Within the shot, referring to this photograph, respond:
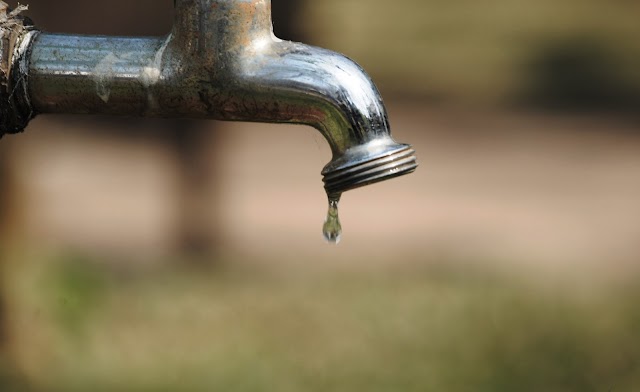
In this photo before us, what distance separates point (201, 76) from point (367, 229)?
183cm

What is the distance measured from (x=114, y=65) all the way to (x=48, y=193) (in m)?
1.80

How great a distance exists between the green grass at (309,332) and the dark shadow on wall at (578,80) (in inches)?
36.7

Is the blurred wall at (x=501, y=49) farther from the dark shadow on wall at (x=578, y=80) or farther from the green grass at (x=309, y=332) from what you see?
the green grass at (x=309, y=332)

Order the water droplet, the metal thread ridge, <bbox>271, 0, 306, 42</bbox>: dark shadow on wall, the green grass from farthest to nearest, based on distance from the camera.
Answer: <bbox>271, 0, 306, 42</bbox>: dark shadow on wall < the green grass < the water droplet < the metal thread ridge

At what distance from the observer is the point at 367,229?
257cm

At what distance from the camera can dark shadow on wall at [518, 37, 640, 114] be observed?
3043 millimetres

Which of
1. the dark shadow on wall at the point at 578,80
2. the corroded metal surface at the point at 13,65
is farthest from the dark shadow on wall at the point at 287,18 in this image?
the corroded metal surface at the point at 13,65

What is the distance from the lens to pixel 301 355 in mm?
1994

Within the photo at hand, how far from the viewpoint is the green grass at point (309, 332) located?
1935 mm

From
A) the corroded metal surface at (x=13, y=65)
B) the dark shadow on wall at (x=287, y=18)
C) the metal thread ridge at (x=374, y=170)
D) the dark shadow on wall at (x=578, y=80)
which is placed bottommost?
the metal thread ridge at (x=374, y=170)

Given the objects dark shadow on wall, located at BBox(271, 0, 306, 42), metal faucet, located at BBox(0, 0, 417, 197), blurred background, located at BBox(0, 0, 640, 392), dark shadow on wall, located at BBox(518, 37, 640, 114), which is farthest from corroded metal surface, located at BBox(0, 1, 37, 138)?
dark shadow on wall, located at BBox(518, 37, 640, 114)

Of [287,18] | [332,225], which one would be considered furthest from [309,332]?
[332,225]

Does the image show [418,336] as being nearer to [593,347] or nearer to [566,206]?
[593,347]

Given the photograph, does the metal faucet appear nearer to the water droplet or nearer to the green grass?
the water droplet
